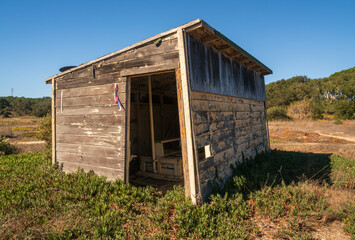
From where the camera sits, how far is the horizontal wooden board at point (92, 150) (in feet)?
17.8

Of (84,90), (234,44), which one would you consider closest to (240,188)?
(234,44)

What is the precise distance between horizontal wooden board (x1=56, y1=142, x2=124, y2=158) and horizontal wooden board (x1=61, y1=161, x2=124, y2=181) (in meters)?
0.35

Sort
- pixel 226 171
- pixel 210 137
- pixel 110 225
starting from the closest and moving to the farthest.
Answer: pixel 110 225 < pixel 210 137 < pixel 226 171

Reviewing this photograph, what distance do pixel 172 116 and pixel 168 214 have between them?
20.1ft

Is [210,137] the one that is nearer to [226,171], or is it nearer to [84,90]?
[226,171]

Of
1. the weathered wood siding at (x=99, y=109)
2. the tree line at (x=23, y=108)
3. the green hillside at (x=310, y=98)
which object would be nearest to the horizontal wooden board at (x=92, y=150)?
the weathered wood siding at (x=99, y=109)

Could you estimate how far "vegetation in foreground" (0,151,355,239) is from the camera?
3688 millimetres

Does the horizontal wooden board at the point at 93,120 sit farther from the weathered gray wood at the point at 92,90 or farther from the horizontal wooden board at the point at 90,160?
the horizontal wooden board at the point at 90,160

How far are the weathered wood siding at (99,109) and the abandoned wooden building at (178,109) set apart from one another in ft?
0.07

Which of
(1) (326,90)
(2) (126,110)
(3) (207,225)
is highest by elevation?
(1) (326,90)

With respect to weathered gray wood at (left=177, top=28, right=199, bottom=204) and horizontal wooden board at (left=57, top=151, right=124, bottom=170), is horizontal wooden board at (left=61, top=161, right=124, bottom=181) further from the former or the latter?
weathered gray wood at (left=177, top=28, right=199, bottom=204)

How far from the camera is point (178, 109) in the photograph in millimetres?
6012

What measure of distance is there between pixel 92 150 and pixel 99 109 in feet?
3.85

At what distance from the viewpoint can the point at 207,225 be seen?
3877 mm
